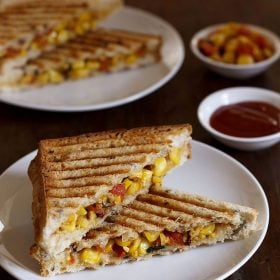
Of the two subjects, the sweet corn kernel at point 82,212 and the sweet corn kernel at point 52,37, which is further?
the sweet corn kernel at point 52,37

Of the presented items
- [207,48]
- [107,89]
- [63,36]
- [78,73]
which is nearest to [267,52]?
[207,48]

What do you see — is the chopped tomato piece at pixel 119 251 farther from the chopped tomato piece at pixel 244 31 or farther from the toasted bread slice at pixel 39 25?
the chopped tomato piece at pixel 244 31

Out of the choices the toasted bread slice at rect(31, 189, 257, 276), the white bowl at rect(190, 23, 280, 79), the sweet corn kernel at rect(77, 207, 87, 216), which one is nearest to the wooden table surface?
the white bowl at rect(190, 23, 280, 79)

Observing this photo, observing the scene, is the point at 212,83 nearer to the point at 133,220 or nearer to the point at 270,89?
the point at 270,89

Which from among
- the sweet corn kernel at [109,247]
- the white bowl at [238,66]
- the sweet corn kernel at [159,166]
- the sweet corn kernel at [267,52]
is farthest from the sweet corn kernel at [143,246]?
the sweet corn kernel at [267,52]

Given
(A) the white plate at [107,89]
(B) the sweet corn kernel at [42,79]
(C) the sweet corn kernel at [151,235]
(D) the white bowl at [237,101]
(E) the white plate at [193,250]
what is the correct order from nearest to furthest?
(E) the white plate at [193,250]
(C) the sweet corn kernel at [151,235]
(D) the white bowl at [237,101]
(A) the white plate at [107,89]
(B) the sweet corn kernel at [42,79]

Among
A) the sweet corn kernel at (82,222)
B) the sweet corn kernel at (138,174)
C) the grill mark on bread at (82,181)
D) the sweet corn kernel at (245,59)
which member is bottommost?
the sweet corn kernel at (245,59)

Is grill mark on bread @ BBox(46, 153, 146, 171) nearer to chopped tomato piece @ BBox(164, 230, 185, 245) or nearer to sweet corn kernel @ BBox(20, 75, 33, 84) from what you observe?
chopped tomato piece @ BBox(164, 230, 185, 245)
